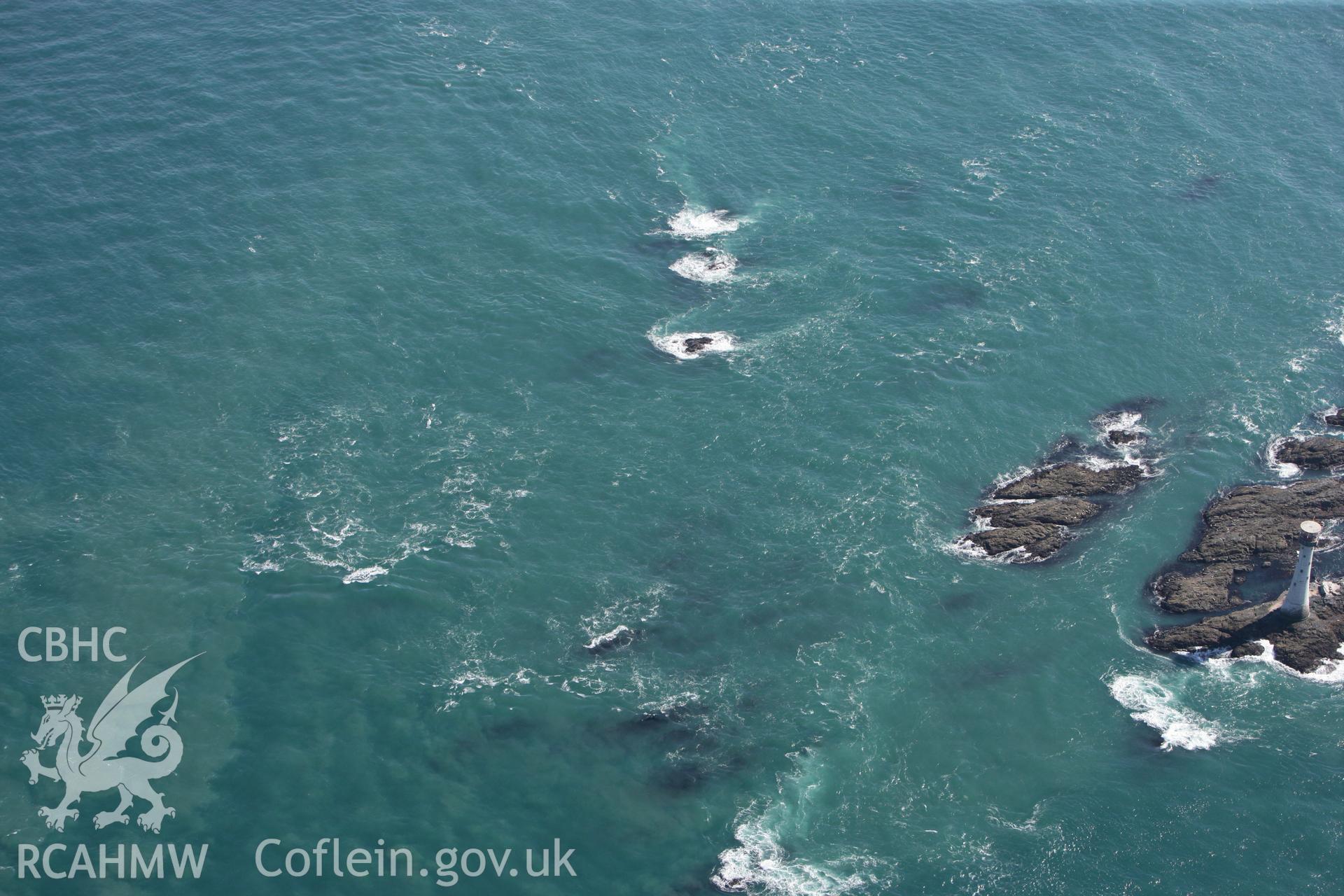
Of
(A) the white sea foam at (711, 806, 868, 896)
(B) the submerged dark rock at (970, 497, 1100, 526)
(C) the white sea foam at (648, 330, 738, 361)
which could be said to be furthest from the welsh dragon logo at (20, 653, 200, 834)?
(B) the submerged dark rock at (970, 497, 1100, 526)

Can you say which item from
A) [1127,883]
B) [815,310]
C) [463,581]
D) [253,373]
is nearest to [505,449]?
[463,581]

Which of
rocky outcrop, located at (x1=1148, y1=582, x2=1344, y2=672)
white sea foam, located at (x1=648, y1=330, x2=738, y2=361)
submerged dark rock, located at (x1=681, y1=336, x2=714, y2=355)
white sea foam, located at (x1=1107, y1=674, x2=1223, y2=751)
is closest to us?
white sea foam, located at (x1=1107, y1=674, x2=1223, y2=751)

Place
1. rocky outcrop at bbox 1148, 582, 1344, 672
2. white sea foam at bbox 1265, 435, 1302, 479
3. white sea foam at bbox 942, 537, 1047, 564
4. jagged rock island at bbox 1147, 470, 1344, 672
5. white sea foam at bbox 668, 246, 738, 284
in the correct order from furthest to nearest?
white sea foam at bbox 668, 246, 738, 284
white sea foam at bbox 1265, 435, 1302, 479
white sea foam at bbox 942, 537, 1047, 564
jagged rock island at bbox 1147, 470, 1344, 672
rocky outcrop at bbox 1148, 582, 1344, 672

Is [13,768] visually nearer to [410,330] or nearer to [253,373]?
[253,373]

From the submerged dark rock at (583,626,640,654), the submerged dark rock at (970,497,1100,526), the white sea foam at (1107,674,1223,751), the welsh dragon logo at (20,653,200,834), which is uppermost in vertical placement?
the submerged dark rock at (970,497,1100,526)

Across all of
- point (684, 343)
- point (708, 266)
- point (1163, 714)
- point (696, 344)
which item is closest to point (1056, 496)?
point (1163, 714)

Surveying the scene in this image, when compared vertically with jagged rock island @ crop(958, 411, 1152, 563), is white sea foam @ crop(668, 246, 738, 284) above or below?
above

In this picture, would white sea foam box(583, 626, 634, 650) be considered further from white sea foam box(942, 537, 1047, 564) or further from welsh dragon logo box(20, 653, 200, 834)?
welsh dragon logo box(20, 653, 200, 834)

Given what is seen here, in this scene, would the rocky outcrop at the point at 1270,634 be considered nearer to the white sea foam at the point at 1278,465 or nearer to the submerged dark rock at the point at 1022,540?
the submerged dark rock at the point at 1022,540
